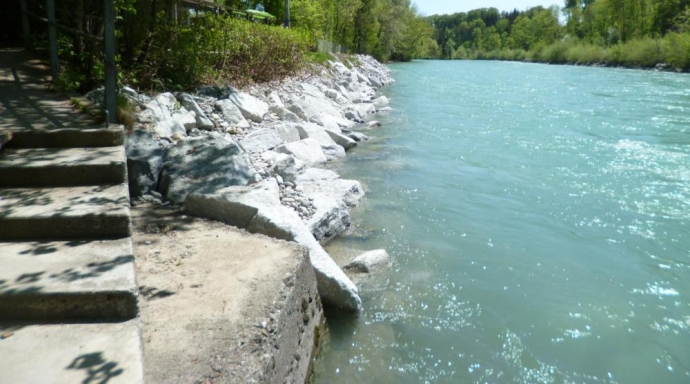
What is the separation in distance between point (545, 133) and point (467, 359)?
11284 millimetres

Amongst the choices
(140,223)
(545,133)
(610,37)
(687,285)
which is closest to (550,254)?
(687,285)

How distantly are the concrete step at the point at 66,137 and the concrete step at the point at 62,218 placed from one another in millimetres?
906

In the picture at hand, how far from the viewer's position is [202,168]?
6035 millimetres

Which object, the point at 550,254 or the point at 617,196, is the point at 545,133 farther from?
the point at 550,254

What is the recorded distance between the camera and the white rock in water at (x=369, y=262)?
5.83 meters

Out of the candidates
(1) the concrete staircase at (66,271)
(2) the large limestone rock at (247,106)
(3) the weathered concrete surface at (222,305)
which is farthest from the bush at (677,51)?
(1) the concrete staircase at (66,271)

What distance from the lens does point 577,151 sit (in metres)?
12.2

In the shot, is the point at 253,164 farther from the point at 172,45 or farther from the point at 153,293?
the point at 153,293

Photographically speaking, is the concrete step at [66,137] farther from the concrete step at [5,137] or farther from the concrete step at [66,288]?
the concrete step at [66,288]

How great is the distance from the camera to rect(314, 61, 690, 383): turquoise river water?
448 centimetres

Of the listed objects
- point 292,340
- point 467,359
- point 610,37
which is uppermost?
point 610,37

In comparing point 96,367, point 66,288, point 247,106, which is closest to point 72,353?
point 96,367

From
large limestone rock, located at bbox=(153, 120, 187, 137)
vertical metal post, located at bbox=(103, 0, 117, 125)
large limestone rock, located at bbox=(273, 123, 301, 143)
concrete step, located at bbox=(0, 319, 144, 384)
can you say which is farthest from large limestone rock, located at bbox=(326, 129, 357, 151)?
concrete step, located at bbox=(0, 319, 144, 384)

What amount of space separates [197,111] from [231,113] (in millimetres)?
940
